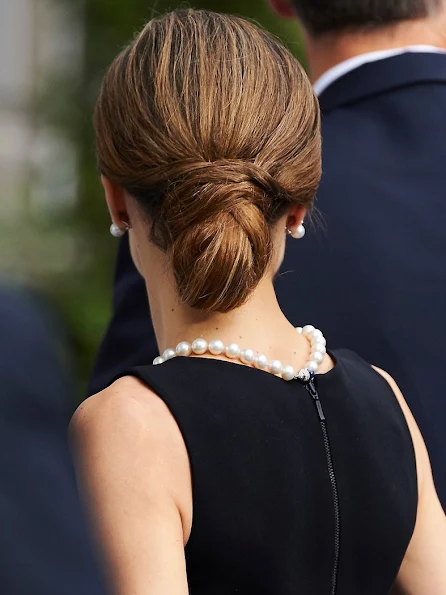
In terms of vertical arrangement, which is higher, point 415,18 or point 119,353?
point 415,18

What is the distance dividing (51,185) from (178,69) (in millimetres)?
4690

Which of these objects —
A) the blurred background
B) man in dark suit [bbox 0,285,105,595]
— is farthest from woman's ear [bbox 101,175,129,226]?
the blurred background

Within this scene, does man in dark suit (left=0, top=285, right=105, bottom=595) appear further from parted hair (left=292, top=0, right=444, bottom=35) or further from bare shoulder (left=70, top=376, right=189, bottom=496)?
parted hair (left=292, top=0, right=444, bottom=35)

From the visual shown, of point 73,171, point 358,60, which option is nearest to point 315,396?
point 358,60

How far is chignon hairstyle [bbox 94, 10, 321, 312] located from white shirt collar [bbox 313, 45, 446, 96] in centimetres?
61

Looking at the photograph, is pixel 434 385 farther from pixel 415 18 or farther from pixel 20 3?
pixel 20 3

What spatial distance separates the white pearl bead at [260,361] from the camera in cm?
168

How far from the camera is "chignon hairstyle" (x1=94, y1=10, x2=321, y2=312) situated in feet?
5.37

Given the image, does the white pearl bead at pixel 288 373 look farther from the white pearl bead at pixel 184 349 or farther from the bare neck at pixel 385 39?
the bare neck at pixel 385 39

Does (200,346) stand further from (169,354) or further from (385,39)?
(385,39)

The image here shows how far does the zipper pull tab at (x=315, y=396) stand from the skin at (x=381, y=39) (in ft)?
2.91

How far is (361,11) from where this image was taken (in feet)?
7.74

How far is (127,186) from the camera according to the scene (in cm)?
175

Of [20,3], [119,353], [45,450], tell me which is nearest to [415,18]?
[119,353]
